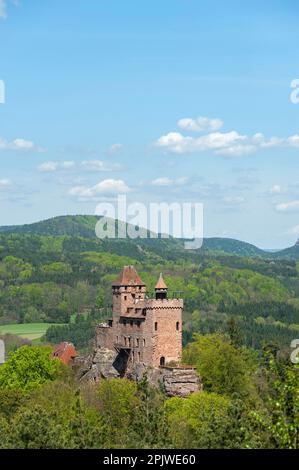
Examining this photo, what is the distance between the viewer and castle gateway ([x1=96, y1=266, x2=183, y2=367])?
3263 inches

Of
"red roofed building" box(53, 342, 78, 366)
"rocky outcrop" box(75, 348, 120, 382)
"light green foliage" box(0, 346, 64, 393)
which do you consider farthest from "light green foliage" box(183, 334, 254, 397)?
"red roofed building" box(53, 342, 78, 366)

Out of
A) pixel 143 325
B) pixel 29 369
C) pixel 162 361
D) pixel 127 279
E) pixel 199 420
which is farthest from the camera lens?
pixel 29 369

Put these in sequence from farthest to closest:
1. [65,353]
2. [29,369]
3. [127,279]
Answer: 1. [65,353]
2. [29,369]
3. [127,279]

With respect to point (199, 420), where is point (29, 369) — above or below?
above

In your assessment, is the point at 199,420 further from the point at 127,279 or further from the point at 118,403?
the point at 127,279

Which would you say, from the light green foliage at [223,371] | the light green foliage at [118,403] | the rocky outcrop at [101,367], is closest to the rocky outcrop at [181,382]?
the light green foliage at [223,371]

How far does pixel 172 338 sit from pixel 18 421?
2792 centimetres

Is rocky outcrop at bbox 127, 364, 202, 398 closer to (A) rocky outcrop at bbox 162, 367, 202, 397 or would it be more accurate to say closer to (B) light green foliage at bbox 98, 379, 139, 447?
(A) rocky outcrop at bbox 162, 367, 202, 397

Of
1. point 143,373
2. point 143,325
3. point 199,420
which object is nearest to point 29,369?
point 143,325

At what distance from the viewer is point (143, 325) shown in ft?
274

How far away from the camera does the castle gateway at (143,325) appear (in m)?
82.9

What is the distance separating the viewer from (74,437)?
179 ft
